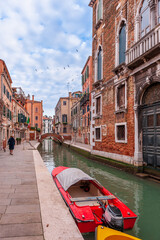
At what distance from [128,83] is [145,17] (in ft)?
11.0

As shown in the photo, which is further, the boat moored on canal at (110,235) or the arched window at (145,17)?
the arched window at (145,17)

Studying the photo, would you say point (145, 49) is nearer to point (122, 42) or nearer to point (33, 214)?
point (122, 42)

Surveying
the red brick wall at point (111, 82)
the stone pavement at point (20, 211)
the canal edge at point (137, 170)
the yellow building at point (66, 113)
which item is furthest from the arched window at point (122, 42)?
the yellow building at point (66, 113)

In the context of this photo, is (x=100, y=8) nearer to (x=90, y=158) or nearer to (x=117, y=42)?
(x=117, y=42)

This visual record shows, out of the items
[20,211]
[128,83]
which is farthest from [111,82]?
[20,211]

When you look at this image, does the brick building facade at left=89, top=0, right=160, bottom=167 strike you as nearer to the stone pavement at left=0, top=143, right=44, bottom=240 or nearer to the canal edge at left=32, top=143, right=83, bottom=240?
the canal edge at left=32, top=143, right=83, bottom=240

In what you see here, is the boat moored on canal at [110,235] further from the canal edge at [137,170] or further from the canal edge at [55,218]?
the canal edge at [137,170]

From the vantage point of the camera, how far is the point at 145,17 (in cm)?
923

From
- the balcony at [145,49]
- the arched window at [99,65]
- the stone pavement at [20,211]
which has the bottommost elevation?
the stone pavement at [20,211]

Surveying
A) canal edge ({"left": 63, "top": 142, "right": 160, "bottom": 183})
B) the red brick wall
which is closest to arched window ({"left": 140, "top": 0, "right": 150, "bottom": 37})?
the red brick wall

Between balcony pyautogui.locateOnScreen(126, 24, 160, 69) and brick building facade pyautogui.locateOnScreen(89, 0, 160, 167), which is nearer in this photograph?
balcony pyautogui.locateOnScreen(126, 24, 160, 69)

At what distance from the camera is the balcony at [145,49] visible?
771 cm

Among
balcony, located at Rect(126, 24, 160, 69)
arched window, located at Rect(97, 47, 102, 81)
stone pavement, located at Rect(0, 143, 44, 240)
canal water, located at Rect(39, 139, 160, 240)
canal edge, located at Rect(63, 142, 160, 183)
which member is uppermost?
arched window, located at Rect(97, 47, 102, 81)

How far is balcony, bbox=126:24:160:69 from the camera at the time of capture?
25.3ft
